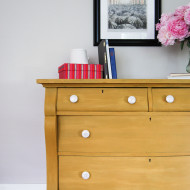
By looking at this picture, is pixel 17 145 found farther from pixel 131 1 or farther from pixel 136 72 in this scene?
pixel 131 1

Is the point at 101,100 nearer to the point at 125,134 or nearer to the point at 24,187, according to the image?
the point at 125,134

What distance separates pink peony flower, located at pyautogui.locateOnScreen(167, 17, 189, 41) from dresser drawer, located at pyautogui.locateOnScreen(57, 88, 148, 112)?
564 mm

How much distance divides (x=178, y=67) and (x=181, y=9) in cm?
47

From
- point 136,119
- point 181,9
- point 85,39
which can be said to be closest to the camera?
point 136,119

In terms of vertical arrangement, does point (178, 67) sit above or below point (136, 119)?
above

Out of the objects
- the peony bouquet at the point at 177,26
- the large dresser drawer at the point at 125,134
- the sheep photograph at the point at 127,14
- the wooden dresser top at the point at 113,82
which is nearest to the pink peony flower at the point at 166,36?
the peony bouquet at the point at 177,26

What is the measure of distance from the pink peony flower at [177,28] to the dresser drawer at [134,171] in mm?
822

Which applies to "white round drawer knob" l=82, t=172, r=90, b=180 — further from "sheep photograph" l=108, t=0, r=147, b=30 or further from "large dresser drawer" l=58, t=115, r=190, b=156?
"sheep photograph" l=108, t=0, r=147, b=30

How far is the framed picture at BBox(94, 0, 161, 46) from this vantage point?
5.75ft

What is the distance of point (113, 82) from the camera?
119cm

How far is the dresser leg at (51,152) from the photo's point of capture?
1212 mm

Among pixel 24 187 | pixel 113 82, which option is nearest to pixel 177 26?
pixel 113 82

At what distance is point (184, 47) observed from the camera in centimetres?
179

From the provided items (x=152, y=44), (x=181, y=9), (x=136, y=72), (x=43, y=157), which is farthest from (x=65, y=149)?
(x=181, y=9)
